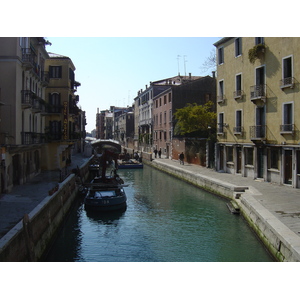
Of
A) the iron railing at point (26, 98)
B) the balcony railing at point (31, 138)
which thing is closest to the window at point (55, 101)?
the balcony railing at point (31, 138)

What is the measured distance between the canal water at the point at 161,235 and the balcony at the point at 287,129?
17.3 feet

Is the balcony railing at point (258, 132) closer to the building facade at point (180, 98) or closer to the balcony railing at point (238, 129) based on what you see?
the balcony railing at point (238, 129)

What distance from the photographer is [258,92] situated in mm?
21781

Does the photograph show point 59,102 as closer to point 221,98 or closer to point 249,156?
point 221,98

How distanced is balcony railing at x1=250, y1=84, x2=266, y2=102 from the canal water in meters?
6.79

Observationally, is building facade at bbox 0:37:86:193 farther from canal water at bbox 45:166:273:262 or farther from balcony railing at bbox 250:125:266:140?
balcony railing at bbox 250:125:266:140

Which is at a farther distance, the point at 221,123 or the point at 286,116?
the point at 221,123

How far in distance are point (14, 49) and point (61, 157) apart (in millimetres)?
11927

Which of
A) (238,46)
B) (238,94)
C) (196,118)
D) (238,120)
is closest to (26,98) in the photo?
(238,94)

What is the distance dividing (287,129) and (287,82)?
263cm

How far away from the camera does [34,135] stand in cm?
2186

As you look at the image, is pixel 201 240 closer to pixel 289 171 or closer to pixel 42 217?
pixel 42 217

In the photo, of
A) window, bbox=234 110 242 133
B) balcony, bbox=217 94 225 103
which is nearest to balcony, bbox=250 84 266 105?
window, bbox=234 110 242 133

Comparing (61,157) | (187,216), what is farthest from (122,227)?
(61,157)
